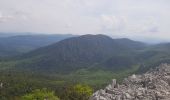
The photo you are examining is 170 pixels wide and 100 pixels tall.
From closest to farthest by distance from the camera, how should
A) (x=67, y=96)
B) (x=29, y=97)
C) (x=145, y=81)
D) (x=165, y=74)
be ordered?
(x=145, y=81) < (x=165, y=74) < (x=29, y=97) < (x=67, y=96)

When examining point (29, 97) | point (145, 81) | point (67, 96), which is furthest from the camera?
point (67, 96)

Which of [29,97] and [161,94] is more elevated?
[161,94]

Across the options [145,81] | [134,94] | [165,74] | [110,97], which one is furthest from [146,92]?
[165,74]

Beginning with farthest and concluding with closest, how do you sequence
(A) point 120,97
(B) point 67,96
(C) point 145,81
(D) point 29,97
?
(B) point 67,96 → (D) point 29,97 → (C) point 145,81 → (A) point 120,97

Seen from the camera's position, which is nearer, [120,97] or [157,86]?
[120,97]

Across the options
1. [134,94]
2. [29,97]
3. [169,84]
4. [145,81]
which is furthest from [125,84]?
[29,97]

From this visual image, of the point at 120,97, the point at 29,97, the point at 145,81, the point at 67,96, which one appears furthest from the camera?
the point at 67,96

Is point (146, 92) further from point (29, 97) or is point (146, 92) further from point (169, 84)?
point (29, 97)

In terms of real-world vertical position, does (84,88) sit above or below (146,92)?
below

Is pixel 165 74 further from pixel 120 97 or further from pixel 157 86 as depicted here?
pixel 120 97
